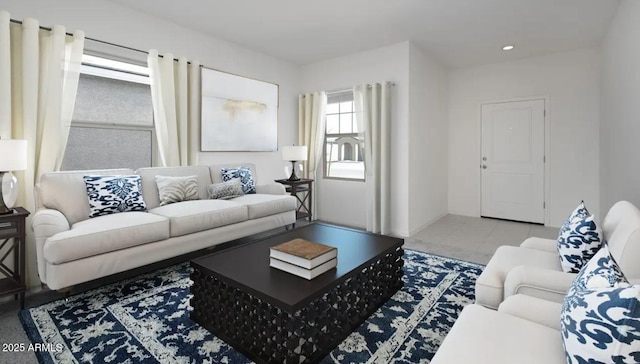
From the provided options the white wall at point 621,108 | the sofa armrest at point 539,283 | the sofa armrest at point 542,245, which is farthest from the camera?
the white wall at point 621,108

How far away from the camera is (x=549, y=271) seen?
4.96ft

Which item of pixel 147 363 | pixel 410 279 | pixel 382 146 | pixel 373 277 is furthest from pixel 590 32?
pixel 147 363

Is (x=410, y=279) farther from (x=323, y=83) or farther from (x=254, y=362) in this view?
(x=323, y=83)

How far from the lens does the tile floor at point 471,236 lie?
138 inches

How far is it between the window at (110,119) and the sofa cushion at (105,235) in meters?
0.91

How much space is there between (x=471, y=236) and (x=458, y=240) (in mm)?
318

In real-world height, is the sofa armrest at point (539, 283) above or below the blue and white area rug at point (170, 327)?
above

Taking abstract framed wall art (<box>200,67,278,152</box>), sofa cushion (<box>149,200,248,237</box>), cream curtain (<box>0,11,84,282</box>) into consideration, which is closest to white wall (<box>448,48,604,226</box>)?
abstract framed wall art (<box>200,67,278,152</box>)

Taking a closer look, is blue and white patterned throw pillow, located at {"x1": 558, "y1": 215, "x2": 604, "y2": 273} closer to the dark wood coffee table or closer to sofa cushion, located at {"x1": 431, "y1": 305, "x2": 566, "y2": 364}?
sofa cushion, located at {"x1": 431, "y1": 305, "x2": 566, "y2": 364}

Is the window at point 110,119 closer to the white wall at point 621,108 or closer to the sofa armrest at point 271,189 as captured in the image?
the sofa armrest at point 271,189

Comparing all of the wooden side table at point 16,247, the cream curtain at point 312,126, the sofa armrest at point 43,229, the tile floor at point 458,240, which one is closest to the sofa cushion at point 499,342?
the tile floor at point 458,240

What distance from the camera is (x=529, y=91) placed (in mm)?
4844

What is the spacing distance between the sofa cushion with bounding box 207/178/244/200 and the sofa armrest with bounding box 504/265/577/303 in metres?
2.96

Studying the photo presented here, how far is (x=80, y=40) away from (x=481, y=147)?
219 inches
